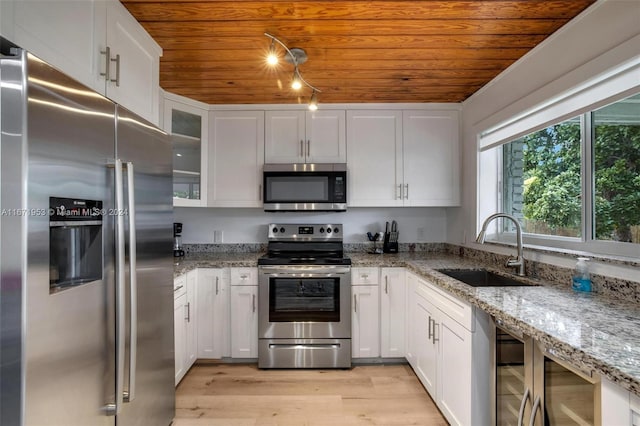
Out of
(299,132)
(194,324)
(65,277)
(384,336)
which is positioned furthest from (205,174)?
(384,336)

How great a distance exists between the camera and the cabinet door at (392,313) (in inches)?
100

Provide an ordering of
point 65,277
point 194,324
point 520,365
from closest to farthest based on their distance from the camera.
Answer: point 65,277
point 520,365
point 194,324

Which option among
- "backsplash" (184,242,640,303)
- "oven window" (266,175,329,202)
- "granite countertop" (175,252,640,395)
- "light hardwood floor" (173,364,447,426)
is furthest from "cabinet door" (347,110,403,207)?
"light hardwood floor" (173,364,447,426)

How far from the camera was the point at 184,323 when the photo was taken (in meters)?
2.25

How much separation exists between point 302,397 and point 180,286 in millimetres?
1121

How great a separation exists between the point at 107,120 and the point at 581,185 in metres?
2.27

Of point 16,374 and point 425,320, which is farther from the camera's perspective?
point 425,320

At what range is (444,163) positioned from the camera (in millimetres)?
2854

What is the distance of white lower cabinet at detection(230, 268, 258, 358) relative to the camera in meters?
2.53

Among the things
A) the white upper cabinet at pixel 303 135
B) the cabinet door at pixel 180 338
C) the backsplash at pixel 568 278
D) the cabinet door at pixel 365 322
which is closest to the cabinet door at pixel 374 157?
the white upper cabinet at pixel 303 135

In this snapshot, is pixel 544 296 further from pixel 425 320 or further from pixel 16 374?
pixel 16 374

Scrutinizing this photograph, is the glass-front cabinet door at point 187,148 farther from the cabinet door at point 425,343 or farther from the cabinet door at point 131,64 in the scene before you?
the cabinet door at point 425,343

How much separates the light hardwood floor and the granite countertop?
85 centimetres

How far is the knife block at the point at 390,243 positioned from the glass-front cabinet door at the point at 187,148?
5.62 feet
